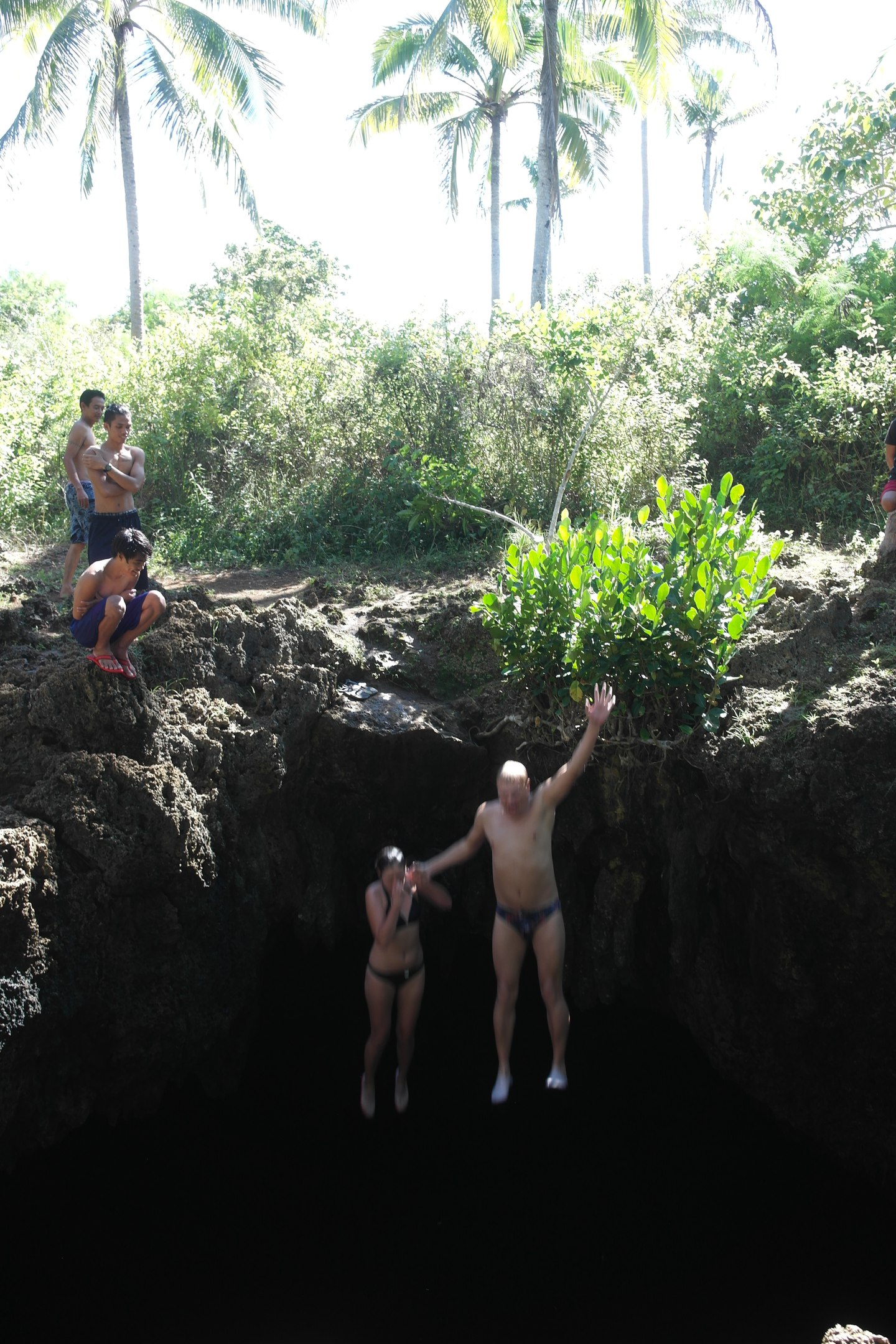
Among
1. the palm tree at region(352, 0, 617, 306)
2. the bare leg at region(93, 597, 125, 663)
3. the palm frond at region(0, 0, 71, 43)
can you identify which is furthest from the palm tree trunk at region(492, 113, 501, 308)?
the bare leg at region(93, 597, 125, 663)

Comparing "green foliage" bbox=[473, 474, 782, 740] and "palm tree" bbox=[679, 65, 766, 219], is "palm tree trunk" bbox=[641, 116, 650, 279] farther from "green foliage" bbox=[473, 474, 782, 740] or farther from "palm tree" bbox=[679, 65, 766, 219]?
"green foliage" bbox=[473, 474, 782, 740]

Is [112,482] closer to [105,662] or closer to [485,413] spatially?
[105,662]

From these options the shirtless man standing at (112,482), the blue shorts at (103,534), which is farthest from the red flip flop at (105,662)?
the blue shorts at (103,534)

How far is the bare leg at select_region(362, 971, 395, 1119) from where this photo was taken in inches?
216

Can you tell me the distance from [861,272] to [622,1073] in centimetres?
952

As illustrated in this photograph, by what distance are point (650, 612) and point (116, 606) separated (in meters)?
3.02

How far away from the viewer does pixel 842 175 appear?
986cm

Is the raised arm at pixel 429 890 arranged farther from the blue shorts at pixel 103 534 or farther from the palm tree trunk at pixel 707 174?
the palm tree trunk at pixel 707 174

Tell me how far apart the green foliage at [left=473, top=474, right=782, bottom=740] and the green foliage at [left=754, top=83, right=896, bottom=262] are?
222 inches

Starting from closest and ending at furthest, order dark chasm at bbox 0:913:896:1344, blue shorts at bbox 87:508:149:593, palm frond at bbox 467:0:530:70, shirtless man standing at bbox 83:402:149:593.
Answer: dark chasm at bbox 0:913:896:1344 → shirtless man standing at bbox 83:402:149:593 → blue shorts at bbox 87:508:149:593 → palm frond at bbox 467:0:530:70

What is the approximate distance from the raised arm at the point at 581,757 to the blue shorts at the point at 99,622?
8.18ft

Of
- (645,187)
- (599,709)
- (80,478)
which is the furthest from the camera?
(645,187)

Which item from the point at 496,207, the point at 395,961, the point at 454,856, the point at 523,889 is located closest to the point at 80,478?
the point at 454,856

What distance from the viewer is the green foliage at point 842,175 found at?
9570mm
